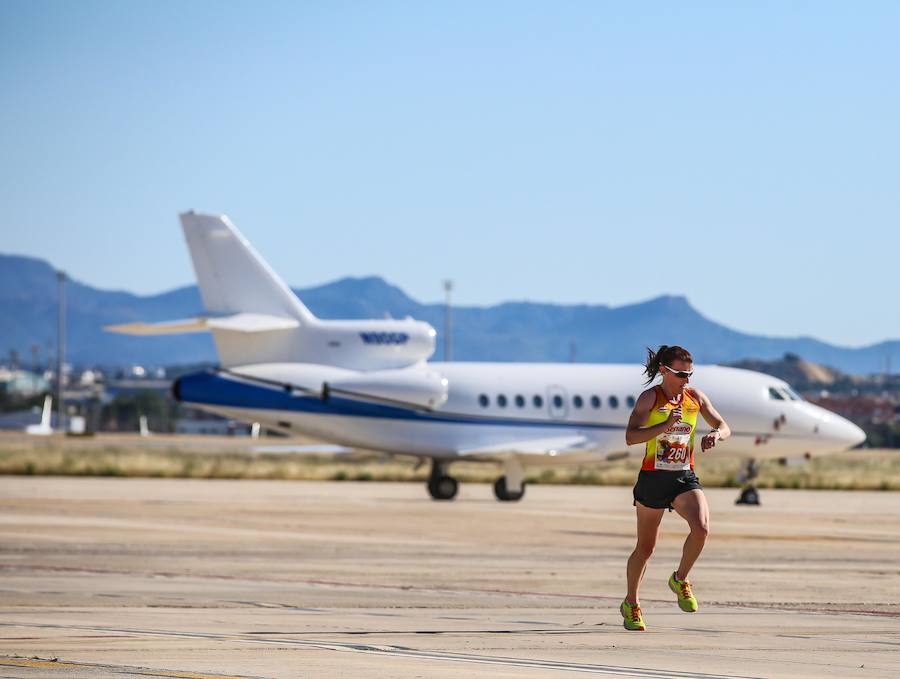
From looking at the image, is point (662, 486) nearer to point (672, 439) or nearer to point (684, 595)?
point (672, 439)

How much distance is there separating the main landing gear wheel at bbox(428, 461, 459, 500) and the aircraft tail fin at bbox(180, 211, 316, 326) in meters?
4.99

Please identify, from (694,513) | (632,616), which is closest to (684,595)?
(632,616)

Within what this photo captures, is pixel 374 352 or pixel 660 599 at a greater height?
pixel 374 352

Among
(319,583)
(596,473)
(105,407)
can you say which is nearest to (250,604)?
(319,583)

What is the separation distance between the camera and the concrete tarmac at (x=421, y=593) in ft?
35.2

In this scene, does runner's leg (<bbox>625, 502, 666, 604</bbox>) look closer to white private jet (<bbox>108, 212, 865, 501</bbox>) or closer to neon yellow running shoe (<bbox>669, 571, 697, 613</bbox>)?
neon yellow running shoe (<bbox>669, 571, 697, 613</bbox>)

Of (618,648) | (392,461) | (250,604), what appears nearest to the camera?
(618,648)

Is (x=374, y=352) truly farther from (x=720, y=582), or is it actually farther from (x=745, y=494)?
(x=720, y=582)

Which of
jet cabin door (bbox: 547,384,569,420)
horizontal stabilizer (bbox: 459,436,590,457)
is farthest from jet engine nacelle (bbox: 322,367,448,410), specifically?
jet cabin door (bbox: 547,384,569,420)

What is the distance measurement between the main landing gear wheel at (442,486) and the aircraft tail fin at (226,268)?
196 inches

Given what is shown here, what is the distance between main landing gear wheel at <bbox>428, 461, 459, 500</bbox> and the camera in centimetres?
3803

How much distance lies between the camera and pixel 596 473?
52.6m

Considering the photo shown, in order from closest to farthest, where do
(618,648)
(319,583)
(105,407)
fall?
(618,648) < (319,583) < (105,407)

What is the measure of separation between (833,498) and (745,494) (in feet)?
15.0
